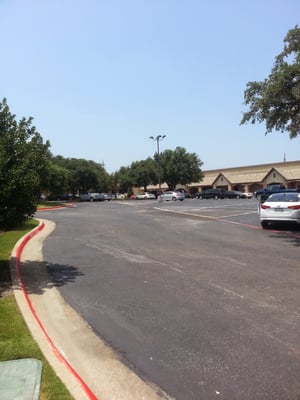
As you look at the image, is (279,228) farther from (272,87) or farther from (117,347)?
(117,347)

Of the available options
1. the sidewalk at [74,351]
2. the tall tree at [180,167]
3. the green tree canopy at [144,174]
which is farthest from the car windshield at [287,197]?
the green tree canopy at [144,174]

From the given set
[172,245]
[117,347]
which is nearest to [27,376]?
[117,347]

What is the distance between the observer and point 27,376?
4.12 meters

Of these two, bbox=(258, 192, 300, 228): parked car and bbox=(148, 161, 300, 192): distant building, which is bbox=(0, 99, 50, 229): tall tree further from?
bbox=(148, 161, 300, 192): distant building

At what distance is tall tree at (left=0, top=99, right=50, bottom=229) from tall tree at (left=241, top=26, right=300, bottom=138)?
8.13 m

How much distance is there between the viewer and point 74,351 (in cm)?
495

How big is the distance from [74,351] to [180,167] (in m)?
76.6

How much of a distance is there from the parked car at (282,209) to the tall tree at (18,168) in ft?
32.8

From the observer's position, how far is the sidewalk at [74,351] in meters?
3.97

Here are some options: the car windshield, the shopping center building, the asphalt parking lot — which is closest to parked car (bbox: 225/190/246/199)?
the shopping center building

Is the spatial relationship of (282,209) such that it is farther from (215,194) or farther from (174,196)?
(215,194)

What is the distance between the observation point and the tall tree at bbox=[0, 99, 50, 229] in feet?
26.0

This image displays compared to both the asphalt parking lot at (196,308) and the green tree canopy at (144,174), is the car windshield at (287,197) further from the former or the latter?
the green tree canopy at (144,174)

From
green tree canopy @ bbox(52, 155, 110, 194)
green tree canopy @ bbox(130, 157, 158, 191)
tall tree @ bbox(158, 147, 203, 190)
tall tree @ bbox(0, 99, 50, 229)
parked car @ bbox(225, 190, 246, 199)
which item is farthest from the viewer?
green tree canopy @ bbox(130, 157, 158, 191)
